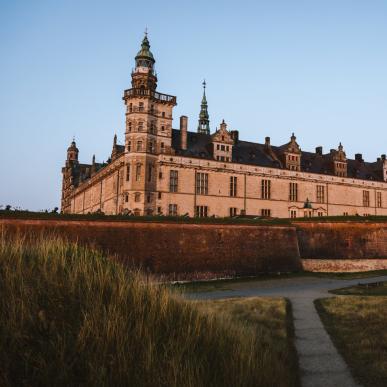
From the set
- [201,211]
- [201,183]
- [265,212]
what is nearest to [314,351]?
[201,211]

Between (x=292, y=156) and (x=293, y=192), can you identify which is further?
(x=292, y=156)

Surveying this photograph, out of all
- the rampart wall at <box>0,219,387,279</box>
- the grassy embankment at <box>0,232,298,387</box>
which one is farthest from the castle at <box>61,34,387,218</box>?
the grassy embankment at <box>0,232,298,387</box>

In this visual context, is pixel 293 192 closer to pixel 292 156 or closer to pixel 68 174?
pixel 292 156

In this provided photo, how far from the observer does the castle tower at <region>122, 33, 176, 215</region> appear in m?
44.4

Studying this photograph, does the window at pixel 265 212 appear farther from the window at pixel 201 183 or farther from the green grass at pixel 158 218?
the green grass at pixel 158 218

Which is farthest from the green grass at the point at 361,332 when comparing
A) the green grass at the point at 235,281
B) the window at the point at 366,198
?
the window at the point at 366,198

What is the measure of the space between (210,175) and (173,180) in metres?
5.06

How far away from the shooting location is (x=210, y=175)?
4922cm

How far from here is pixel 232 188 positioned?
50.7 metres

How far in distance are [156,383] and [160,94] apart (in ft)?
144

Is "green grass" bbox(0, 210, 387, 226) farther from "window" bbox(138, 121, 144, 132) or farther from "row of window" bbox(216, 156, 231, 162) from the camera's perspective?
"window" bbox(138, 121, 144, 132)

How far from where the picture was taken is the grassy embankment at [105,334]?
5641 millimetres

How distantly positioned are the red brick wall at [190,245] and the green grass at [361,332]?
13494mm

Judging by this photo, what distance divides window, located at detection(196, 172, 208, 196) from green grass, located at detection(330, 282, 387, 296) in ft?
87.6
